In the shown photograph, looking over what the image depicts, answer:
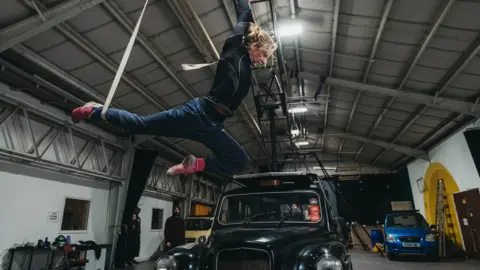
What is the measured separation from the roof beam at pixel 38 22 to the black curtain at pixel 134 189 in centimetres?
564

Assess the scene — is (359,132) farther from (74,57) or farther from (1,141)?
(1,141)

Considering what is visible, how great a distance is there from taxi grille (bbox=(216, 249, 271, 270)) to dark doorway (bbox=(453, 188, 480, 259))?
31.3ft

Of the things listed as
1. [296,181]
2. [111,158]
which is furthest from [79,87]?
[296,181]

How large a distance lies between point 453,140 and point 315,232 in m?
9.94

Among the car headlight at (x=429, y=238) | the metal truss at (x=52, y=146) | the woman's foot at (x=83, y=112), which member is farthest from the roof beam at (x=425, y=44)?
the metal truss at (x=52, y=146)

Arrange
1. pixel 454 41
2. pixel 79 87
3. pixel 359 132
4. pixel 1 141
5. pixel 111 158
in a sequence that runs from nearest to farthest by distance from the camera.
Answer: pixel 1 141
pixel 454 41
pixel 79 87
pixel 111 158
pixel 359 132

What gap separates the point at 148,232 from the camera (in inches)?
431

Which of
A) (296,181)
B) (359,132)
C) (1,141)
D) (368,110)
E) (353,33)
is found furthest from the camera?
(359,132)

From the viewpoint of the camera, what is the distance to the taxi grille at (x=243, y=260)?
223cm

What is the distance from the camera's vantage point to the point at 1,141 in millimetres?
5730

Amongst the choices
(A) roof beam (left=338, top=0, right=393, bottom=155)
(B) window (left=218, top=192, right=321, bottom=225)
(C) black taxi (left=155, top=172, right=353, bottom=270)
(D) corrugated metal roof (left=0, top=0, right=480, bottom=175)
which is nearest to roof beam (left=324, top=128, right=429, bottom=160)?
(D) corrugated metal roof (left=0, top=0, right=480, bottom=175)

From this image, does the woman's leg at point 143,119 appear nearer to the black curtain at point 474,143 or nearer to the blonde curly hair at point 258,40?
the blonde curly hair at point 258,40

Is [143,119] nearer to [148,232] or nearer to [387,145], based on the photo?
[148,232]

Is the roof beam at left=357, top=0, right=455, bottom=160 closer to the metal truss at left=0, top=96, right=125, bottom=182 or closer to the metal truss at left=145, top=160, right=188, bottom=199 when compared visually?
the metal truss at left=0, top=96, right=125, bottom=182
